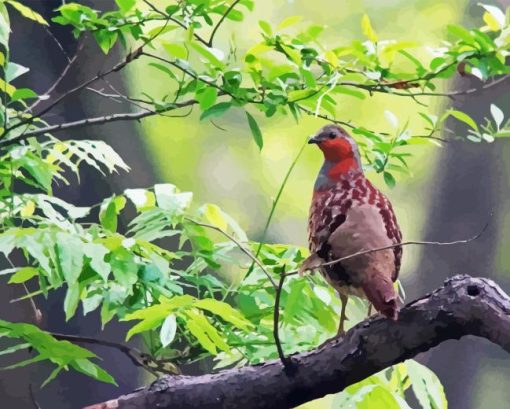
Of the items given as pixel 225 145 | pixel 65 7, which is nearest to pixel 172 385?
pixel 65 7

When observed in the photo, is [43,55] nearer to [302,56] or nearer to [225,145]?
[225,145]

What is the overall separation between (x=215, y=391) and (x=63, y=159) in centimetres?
34

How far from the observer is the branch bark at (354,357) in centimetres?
73

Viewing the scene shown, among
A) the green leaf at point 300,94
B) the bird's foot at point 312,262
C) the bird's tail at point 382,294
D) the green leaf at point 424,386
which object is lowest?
the green leaf at point 424,386

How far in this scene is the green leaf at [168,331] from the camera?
786 millimetres

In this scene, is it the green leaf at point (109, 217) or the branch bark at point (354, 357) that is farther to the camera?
the green leaf at point (109, 217)

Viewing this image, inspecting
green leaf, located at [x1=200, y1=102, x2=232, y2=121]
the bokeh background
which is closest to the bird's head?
green leaf, located at [x1=200, y1=102, x2=232, y2=121]

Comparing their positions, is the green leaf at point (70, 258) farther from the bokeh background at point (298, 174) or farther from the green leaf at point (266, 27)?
the bokeh background at point (298, 174)

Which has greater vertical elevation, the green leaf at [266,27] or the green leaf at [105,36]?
the green leaf at [105,36]

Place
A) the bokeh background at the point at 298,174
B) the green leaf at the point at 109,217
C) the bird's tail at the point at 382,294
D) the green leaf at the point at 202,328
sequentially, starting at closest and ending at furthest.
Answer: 1. the bird's tail at the point at 382,294
2. the green leaf at the point at 202,328
3. the green leaf at the point at 109,217
4. the bokeh background at the point at 298,174

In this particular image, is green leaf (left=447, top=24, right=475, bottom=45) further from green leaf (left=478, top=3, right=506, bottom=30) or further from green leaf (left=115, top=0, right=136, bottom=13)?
green leaf (left=115, top=0, right=136, bottom=13)

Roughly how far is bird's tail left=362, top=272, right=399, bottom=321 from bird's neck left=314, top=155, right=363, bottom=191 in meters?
0.15

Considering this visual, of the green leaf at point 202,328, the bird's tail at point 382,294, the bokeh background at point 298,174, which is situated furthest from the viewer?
the bokeh background at point 298,174

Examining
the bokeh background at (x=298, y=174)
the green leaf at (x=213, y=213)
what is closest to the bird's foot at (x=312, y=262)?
the green leaf at (x=213, y=213)
